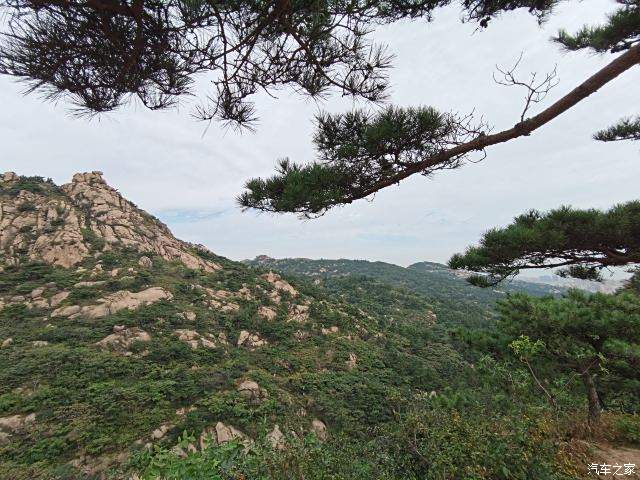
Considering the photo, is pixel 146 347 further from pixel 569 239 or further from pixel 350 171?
pixel 569 239

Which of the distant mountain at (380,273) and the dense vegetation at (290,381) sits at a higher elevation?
the dense vegetation at (290,381)

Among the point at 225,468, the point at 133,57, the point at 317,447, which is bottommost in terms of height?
the point at 317,447

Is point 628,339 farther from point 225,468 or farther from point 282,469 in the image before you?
point 225,468

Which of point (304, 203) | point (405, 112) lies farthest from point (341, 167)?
point (405, 112)

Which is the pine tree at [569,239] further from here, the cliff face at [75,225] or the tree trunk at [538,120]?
the cliff face at [75,225]

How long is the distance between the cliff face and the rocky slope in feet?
0.38

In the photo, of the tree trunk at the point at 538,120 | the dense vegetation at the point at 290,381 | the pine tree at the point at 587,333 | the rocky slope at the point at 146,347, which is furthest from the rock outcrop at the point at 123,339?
the tree trunk at the point at 538,120

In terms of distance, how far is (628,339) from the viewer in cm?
449

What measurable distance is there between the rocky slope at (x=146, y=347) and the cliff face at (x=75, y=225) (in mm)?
115

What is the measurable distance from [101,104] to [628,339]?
23.6 ft

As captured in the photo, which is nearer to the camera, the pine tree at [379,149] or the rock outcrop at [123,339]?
the pine tree at [379,149]
